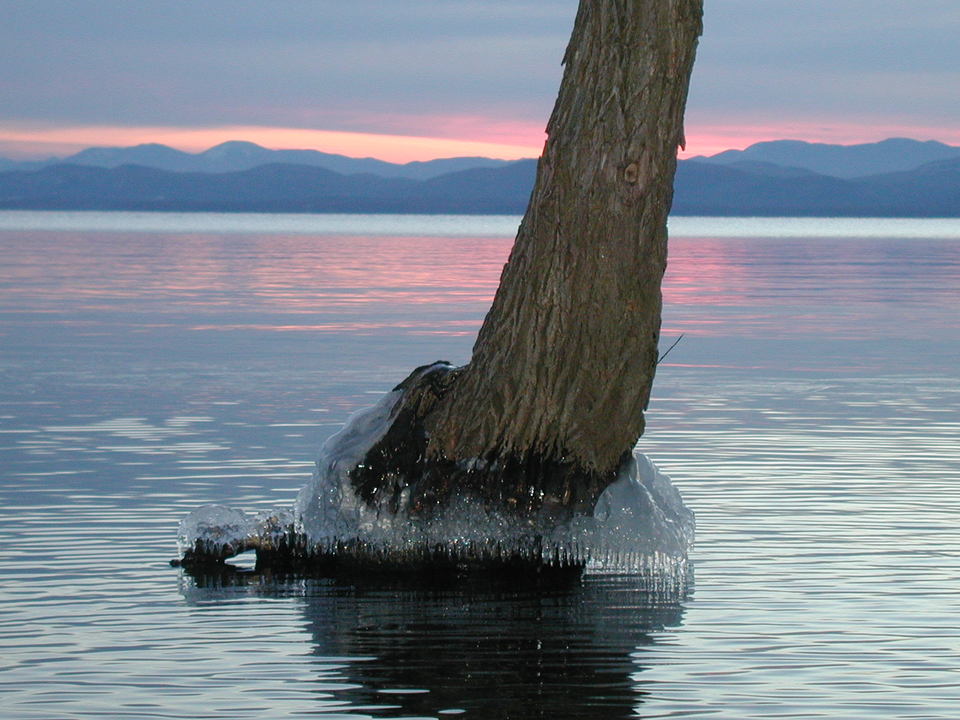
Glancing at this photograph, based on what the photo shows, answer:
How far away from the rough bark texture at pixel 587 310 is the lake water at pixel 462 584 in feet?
2.83

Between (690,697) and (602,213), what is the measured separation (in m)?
4.15

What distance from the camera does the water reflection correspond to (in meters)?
8.33

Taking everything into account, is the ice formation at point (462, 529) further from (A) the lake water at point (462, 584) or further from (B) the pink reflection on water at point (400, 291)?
(B) the pink reflection on water at point (400, 291)

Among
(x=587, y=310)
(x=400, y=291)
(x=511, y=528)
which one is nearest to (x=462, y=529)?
(x=511, y=528)

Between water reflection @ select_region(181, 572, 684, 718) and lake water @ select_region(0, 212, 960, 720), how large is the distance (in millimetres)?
24

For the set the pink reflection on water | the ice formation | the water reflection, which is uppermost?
the pink reflection on water

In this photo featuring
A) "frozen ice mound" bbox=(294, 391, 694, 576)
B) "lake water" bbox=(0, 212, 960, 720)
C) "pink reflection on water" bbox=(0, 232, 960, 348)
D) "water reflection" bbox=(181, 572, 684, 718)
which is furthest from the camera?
"pink reflection on water" bbox=(0, 232, 960, 348)

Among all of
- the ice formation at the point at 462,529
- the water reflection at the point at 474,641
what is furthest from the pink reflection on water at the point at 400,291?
the water reflection at the point at 474,641

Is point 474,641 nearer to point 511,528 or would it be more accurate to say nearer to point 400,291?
point 511,528

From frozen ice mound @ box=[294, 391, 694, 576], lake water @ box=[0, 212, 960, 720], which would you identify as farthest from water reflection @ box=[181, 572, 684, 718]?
frozen ice mound @ box=[294, 391, 694, 576]

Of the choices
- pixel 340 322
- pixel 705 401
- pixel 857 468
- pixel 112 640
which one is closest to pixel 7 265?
pixel 340 322

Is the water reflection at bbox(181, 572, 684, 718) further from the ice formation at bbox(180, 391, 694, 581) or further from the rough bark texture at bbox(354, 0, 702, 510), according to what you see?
the rough bark texture at bbox(354, 0, 702, 510)

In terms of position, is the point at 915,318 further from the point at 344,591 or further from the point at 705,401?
the point at 344,591

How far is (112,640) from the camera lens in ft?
31.0
